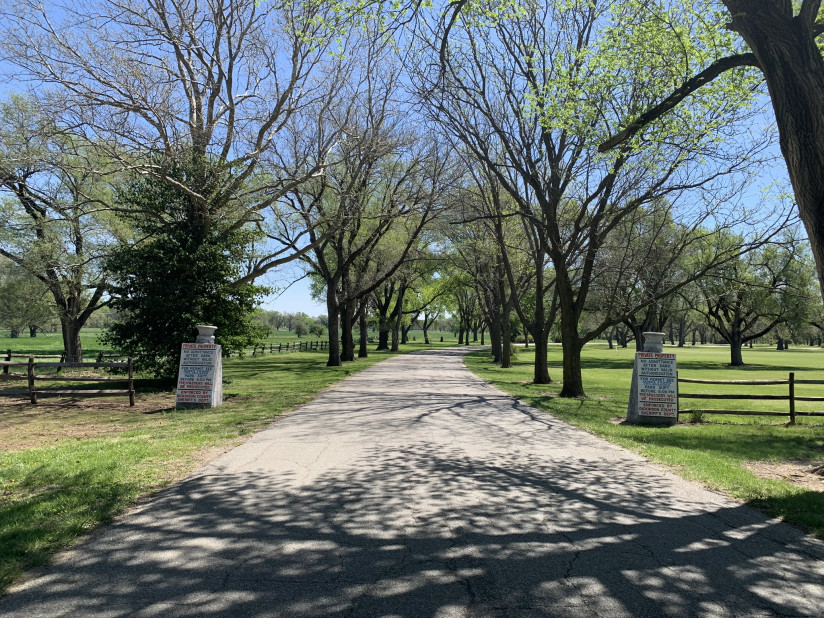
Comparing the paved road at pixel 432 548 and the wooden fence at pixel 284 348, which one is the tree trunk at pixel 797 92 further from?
the wooden fence at pixel 284 348

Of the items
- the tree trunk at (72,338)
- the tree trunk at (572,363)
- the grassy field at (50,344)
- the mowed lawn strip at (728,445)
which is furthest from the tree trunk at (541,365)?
the tree trunk at (72,338)

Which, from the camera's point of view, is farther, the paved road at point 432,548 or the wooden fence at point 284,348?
the wooden fence at point 284,348

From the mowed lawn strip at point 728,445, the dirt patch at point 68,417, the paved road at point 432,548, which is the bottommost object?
the mowed lawn strip at point 728,445

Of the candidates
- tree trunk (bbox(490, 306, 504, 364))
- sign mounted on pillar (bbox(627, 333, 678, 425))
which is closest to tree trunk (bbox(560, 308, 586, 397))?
sign mounted on pillar (bbox(627, 333, 678, 425))

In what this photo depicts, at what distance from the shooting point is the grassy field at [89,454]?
432 centimetres

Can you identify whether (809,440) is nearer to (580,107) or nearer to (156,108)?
(580,107)

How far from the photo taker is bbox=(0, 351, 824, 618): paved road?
319 cm

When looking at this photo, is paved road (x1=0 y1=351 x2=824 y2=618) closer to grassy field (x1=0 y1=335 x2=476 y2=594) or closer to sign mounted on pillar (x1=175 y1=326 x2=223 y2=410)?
grassy field (x1=0 y1=335 x2=476 y2=594)

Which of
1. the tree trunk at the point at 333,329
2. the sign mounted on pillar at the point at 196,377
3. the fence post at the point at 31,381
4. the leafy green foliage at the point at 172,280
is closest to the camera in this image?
the sign mounted on pillar at the point at 196,377

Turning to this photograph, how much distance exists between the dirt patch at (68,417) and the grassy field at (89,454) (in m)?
0.02

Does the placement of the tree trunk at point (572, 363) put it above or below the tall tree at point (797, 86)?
below

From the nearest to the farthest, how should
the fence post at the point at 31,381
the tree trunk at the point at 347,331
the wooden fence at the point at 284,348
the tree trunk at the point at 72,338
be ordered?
the fence post at the point at 31,381 < the tree trunk at the point at 72,338 < the tree trunk at the point at 347,331 < the wooden fence at the point at 284,348

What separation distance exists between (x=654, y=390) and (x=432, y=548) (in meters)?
8.66

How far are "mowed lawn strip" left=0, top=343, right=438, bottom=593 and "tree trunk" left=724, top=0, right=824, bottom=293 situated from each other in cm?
757
